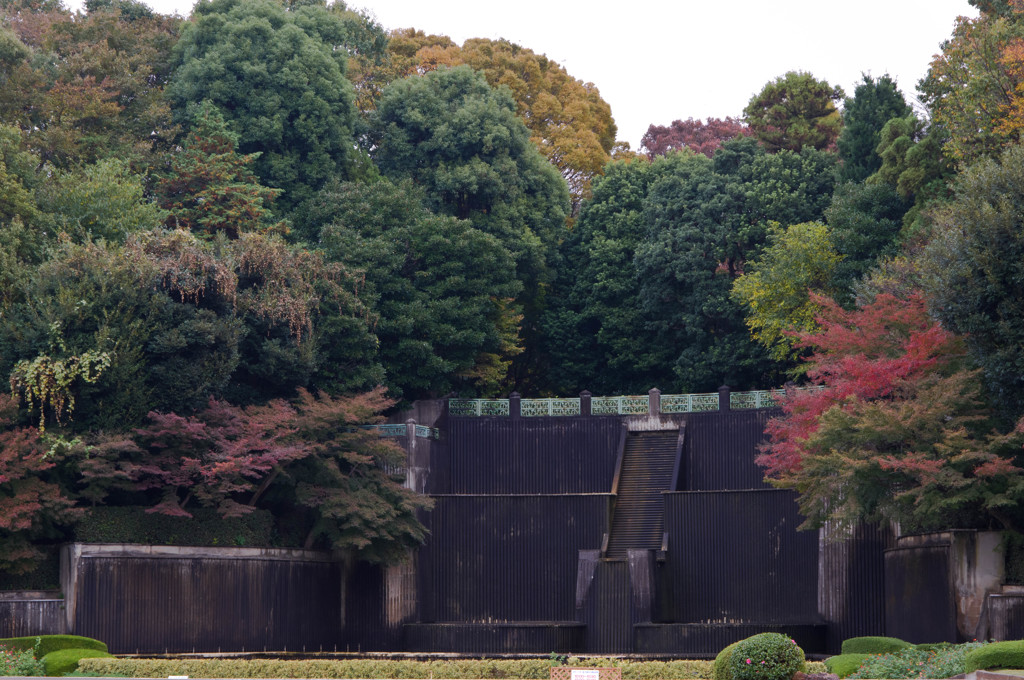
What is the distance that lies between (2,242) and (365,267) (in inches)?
437

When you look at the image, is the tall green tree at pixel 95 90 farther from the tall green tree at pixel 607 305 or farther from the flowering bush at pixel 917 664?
the flowering bush at pixel 917 664

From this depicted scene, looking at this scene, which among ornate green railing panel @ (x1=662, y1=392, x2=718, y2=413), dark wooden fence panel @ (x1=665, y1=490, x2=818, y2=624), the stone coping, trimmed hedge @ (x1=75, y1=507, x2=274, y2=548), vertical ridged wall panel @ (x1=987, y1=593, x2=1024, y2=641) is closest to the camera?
vertical ridged wall panel @ (x1=987, y1=593, x2=1024, y2=641)

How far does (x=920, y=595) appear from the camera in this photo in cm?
3216

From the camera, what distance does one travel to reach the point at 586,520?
133ft

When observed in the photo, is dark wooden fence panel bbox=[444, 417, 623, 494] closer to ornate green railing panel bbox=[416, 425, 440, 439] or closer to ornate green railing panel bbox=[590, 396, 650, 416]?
ornate green railing panel bbox=[590, 396, 650, 416]

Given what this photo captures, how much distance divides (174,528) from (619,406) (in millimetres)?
15125

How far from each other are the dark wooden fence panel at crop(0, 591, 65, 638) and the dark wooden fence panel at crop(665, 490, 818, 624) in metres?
16.7

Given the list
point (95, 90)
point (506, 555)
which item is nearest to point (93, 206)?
point (95, 90)

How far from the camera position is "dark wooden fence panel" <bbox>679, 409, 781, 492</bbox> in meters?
41.6


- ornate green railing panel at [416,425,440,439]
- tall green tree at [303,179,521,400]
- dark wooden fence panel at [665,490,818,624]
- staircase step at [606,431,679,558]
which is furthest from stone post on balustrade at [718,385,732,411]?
ornate green railing panel at [416,425,440,439]

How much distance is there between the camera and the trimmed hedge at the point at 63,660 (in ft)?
90.3

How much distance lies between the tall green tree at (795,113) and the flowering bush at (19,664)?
35.3 metres

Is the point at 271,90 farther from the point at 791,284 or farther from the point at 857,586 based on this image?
the point at 857,586

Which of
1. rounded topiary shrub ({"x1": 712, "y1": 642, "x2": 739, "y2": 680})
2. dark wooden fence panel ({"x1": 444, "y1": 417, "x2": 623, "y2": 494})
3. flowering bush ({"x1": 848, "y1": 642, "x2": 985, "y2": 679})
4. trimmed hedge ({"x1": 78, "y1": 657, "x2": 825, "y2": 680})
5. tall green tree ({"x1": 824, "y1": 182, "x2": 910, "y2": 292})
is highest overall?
tall green tree ({"x1": 824, "y1": 182, "x2": 910, "y2": 292})
